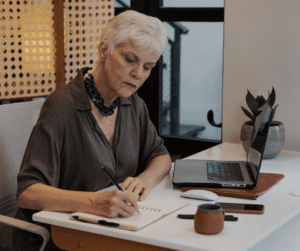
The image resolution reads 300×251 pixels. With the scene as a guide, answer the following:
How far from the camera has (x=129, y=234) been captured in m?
1.34

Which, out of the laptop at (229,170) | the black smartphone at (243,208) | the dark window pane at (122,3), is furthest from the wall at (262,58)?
the dark window pane at (122,3)

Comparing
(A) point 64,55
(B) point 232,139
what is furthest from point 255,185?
(A) point 64,55

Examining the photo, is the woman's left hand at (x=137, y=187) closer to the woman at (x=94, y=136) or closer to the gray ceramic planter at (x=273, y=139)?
the woman at (x=94, y=136)

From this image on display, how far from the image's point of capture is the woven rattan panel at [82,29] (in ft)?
11.1

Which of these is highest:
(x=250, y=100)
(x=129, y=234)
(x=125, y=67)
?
(x=125, y=67)

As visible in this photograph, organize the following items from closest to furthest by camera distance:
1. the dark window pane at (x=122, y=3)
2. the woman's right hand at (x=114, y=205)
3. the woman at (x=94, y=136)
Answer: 1. the woman's right hand at (x=114, y=205)
2. the woman at (x=94, y=136)
3. the dark window pane at (x=122, y=3)

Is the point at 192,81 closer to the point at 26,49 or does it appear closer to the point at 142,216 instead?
the point at 26,49

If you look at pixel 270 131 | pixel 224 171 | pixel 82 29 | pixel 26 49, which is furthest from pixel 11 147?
pixel 82 29

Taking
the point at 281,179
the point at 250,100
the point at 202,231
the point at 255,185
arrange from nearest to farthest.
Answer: the point at 202,231
the point at 255,185
the point at 281,179
the point at 250,100

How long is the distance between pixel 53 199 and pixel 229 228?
22.0 inches

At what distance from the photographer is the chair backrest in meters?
1.91

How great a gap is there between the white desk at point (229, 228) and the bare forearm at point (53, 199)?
0.03 metres

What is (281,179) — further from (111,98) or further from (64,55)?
(64,55)

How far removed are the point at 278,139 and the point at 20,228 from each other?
1.26m
